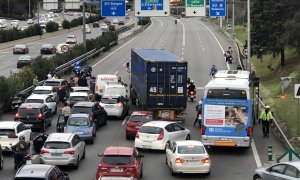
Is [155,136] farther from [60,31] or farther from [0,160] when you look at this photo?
[60,31]

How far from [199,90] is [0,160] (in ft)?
97.5

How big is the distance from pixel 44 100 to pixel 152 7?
66.9ft

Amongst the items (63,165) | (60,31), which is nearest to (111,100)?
(63,165)

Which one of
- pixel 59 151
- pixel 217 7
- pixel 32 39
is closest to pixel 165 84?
pixel 59 151

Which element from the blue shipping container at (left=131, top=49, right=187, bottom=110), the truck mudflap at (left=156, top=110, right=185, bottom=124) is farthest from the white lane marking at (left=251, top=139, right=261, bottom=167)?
the blue shipping container at (left=131, top=49, right=187, bottom=110)

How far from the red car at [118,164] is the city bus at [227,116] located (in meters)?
6.84

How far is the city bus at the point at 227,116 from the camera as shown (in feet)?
94.3

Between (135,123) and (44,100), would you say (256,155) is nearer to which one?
(135,123)

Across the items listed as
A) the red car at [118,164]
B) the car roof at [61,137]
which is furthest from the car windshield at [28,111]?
the red car at [118,164]

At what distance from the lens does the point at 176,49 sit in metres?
89.8

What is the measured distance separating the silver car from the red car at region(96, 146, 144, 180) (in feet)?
14.1

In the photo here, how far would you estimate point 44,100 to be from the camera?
39.1 meters

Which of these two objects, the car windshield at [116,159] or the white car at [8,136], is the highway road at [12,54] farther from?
the car windshield at [116,159]

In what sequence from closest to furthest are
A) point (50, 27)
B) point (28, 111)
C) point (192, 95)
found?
point (28, 111) → point (192, 95) → point (50, 27)
